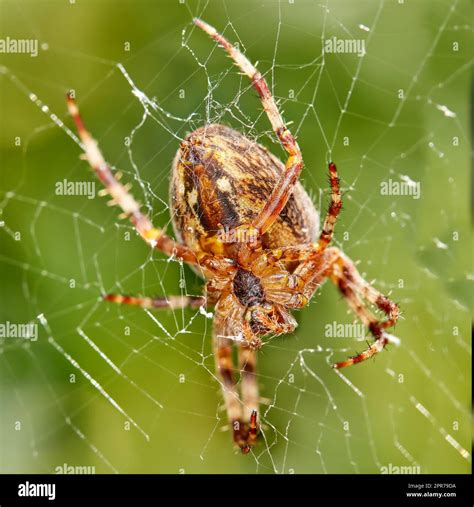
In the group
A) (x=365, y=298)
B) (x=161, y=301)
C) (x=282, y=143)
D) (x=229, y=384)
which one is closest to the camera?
(x=282, y=143)

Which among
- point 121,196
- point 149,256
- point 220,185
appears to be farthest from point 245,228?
point 149,256

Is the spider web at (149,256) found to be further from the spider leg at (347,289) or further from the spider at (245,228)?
the spider at (245,228)

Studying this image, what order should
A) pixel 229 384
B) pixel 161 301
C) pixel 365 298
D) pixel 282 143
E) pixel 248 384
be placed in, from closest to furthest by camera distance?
pixel 282 143 < pixel 161 301 < pixel 365 298 < pixel 229 384 < pixel 248 384

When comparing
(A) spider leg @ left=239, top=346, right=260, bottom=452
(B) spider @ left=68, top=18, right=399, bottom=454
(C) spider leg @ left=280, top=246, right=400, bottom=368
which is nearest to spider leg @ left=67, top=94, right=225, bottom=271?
Result: (B) spider @ left=68, top=18, right=399, bottom=454

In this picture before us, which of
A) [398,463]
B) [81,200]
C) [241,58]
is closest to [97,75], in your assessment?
[81,200]

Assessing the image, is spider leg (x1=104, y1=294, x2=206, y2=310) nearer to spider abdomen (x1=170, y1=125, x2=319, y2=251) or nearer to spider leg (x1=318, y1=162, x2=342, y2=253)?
spider abdomen (x1=170, y1=125, x2=319, y2=251)

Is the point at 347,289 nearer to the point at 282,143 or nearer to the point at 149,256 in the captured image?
the point at 282,143
